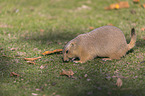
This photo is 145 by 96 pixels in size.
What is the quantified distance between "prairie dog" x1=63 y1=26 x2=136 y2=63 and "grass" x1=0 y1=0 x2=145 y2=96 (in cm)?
20

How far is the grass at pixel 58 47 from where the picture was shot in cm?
425

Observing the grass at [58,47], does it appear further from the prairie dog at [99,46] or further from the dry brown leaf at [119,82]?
the prairie dog at [99,46]

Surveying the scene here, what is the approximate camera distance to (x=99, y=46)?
5.52 m

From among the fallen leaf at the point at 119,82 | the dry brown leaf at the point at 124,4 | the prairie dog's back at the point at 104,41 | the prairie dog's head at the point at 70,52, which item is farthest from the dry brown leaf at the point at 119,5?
the fallen leaf at the point at 119,82

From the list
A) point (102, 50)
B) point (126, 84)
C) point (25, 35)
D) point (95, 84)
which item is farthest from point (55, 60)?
point (25, 35)

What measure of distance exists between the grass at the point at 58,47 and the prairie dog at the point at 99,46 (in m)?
0.20

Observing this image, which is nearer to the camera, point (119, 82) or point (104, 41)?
point (119, 82)

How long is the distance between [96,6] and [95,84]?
745cm

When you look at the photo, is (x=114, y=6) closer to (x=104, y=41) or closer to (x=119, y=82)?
(x=104, y=41)

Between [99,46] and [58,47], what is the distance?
1646 mm

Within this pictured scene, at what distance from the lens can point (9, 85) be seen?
4.50 meters

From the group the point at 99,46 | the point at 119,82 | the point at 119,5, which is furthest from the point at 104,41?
the point at 119,5

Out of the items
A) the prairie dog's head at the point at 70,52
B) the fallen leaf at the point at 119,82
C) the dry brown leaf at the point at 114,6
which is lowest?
the fallen leaf at the point at 119,82

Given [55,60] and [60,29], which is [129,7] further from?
[55,60]
